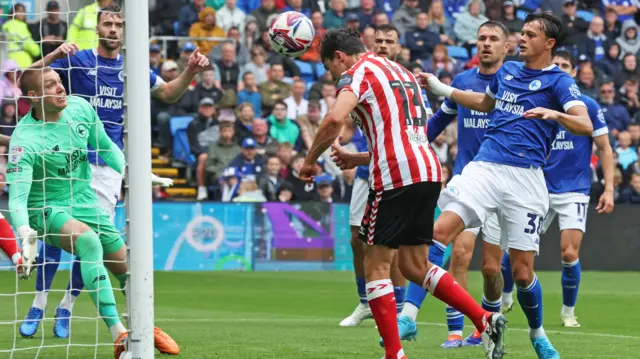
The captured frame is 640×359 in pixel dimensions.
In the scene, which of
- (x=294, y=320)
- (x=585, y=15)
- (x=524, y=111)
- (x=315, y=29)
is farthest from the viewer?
(x=585, y=15)

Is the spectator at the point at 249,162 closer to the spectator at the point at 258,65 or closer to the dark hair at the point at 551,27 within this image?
the spectator at the point at 258,65

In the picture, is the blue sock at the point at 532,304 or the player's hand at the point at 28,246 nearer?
the player's hand at the point at 28,246

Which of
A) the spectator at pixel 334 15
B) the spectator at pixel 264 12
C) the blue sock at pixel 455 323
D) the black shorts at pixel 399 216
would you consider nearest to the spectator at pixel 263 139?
the spectator at pixel 264 12

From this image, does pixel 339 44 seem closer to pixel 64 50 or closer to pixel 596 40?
pixel 64 50

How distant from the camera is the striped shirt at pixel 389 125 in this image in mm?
6867

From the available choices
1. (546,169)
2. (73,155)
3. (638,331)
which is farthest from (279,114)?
(73,155)

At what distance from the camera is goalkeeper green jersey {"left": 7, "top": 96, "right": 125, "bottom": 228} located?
298 inches

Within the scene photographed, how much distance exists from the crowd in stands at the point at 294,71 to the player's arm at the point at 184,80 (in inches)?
295

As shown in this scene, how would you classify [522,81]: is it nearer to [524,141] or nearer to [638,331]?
[524,141]

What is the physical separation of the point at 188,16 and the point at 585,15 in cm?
833

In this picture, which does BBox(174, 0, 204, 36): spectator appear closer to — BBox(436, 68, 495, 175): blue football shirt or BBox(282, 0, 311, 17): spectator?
BBox(282, 0, 311, 17): spectator

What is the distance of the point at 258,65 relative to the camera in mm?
20000

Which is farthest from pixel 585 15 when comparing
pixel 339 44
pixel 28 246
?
pixel 28 246

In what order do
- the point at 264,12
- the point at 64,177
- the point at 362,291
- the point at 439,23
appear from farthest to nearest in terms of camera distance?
1. the point at 439,23
2. the point at 264,12
3. the point at 362,291
4. the point at 64,177
